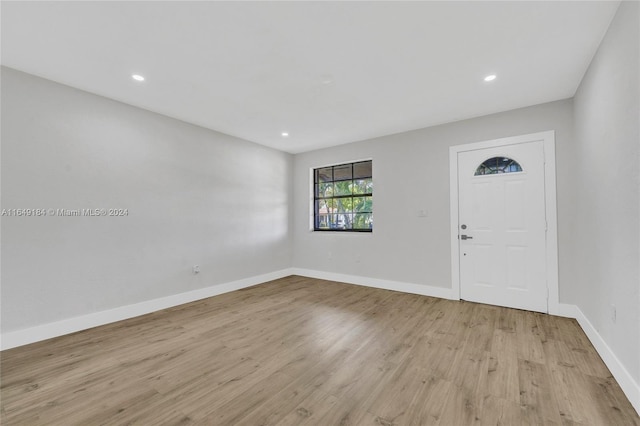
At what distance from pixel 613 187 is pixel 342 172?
381 centimetres

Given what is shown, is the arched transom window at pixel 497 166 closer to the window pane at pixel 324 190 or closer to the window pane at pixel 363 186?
the window pane at pixel 363 186

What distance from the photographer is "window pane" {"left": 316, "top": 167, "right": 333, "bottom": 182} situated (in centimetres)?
548

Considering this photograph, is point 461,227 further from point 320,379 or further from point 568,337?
point 320,379

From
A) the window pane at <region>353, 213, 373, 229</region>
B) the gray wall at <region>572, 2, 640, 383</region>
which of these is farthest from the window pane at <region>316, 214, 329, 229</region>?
the gray wall at <region>572, 2, 640, 383</region>

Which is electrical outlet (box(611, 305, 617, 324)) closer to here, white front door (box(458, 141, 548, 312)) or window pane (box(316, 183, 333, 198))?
white front door (box(458, 141, 548, 312))

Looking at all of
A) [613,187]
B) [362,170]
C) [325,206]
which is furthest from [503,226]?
[325,206]

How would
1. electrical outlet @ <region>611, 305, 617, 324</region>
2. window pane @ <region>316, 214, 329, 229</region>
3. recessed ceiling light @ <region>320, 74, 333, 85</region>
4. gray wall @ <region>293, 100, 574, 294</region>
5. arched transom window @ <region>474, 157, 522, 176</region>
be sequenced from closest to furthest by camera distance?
1. electrical outlet @ <region>611, 305, 617, 324</region>
2. recessed ceiling light @ <region>320, 74, 333, 85</region>
3. gray wall @ <region>293, 100, 574, 294</region>
4. arched transom window @ <region>474, 157, 522, 176</region>
5. window pane @ <region>316, 214, 329, 229</region>

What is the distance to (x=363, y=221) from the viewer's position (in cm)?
496

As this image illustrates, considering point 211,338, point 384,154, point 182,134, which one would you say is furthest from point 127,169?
point 384,154

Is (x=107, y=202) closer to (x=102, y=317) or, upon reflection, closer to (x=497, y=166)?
(x=102, y=317)

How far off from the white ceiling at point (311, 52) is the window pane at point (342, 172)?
1746mm

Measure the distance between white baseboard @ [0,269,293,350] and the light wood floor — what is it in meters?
0.12

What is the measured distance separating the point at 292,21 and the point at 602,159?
108 inches

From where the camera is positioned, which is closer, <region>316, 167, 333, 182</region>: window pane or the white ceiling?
the white ceiling
